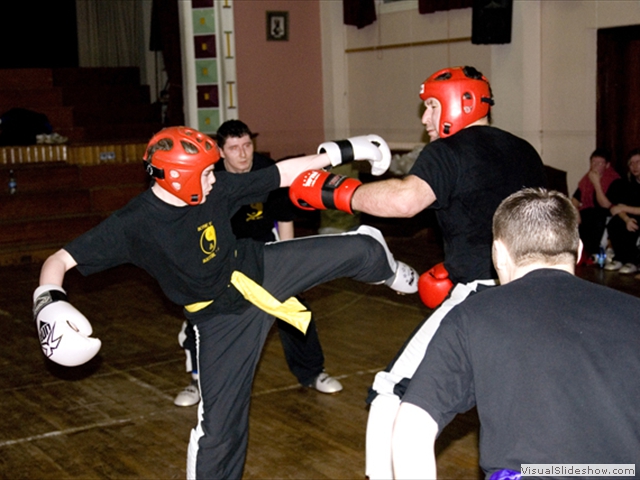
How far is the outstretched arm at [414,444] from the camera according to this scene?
176cm

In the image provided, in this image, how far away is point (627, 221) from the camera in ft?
25.9

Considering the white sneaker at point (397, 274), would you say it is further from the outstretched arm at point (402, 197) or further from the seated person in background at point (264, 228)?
the seated person in background at point (264, 228)

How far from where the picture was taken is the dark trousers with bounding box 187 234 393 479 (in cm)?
342

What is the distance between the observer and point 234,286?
11.5 ft

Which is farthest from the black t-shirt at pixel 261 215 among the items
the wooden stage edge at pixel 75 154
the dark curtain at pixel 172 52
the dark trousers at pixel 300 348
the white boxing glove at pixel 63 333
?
the dark curtain at pixel 172 52

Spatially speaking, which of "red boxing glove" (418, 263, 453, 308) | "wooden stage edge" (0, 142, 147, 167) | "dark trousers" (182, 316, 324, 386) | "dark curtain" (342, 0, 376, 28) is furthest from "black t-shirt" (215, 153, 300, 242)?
"dark curtain" (342, 0, 376, 28)

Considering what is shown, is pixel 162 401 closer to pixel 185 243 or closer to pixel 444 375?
pixel 185 243

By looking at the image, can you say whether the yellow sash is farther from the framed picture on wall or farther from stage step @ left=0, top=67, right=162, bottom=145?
the framed picture on wall

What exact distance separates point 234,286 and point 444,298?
0.91 m

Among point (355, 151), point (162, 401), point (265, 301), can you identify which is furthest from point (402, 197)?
point (162, 401)

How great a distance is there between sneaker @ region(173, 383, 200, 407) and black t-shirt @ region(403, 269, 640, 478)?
11.0 feet

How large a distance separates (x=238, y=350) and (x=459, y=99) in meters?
1.40

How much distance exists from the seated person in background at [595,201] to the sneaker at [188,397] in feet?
15.8

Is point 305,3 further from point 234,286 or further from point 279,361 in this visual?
point 234,286
